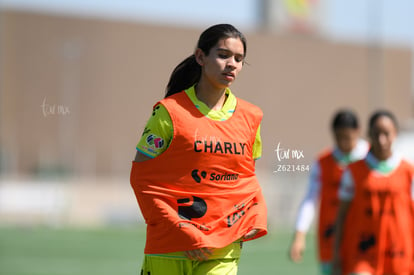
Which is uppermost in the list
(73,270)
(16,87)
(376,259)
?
(16,87)

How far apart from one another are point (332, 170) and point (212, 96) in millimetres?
4349

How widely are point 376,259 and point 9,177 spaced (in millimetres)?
33670

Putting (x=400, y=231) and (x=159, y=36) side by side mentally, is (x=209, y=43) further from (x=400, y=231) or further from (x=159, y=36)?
(x=159, y=36)

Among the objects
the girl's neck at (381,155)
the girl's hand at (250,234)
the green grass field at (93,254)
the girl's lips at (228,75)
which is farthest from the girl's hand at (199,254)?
the green grass field at (93,254)

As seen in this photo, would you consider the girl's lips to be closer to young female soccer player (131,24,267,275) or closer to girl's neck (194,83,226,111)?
young female soccer player (131,24,267,275)

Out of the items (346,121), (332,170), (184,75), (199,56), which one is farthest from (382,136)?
(199,56)

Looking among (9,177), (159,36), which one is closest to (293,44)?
(159,36)

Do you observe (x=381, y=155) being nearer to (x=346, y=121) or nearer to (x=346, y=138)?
(x=346, y=121)

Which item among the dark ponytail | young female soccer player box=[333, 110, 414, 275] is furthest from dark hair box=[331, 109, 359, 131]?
the dark ponytail

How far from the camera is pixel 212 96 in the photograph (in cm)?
406

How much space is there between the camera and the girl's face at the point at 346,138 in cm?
802

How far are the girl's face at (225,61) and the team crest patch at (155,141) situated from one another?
1.28ft

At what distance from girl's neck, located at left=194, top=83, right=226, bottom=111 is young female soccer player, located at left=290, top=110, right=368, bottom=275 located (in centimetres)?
389

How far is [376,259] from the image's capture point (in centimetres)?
664
